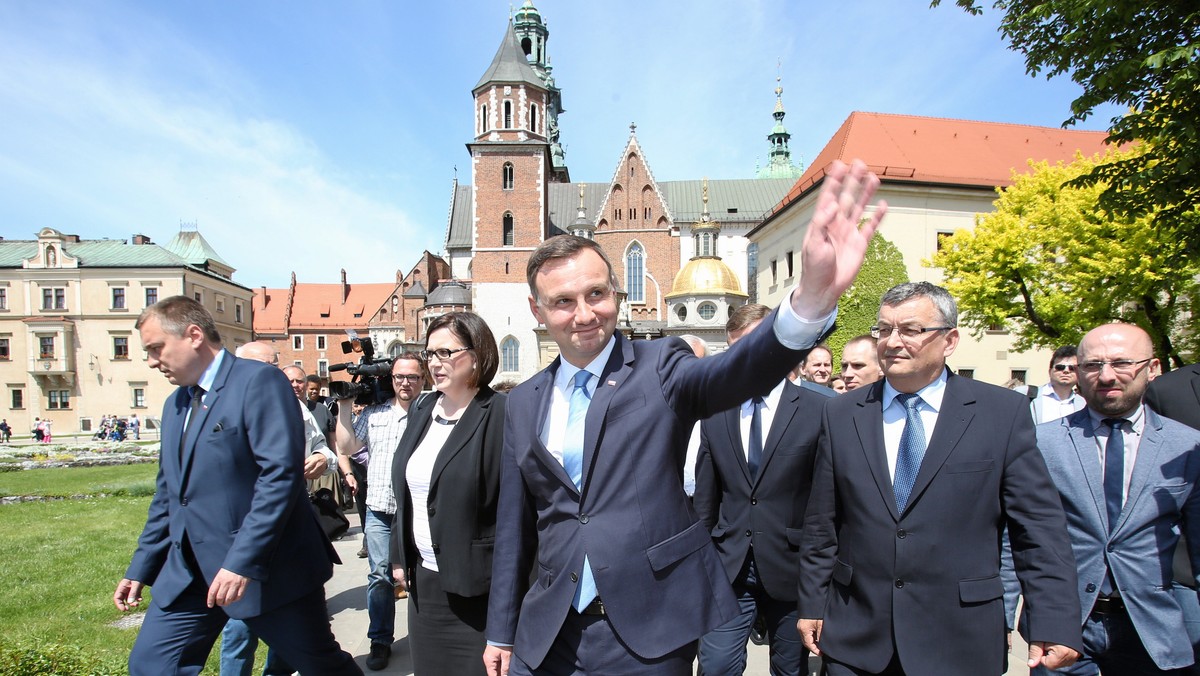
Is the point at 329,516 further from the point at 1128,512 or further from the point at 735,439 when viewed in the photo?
the point at 1128,512

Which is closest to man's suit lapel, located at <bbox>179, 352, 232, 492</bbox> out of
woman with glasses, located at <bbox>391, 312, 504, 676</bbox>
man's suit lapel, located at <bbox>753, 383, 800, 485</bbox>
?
woman with glasses, located at <bbox>391, 312, 504, 676</bbox>

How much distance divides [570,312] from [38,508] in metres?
14.9

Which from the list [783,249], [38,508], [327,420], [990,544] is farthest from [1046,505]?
[783,249]

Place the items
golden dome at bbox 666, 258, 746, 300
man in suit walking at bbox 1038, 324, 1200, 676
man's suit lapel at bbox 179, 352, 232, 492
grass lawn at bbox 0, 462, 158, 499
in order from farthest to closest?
golden dome at bbox 666, 258, 746, 300 < grass lawn at bbox 0, 462, 158, 499 < man's suit lapel at bbox 179, 352, 232, 492 < man in suit walking at bbox 1038, 324, 1200, 676

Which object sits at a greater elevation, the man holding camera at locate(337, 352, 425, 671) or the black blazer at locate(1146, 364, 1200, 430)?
the black blazer at locate(1146, 364, 1200, 430)

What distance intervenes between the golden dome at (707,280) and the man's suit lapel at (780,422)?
127 feet

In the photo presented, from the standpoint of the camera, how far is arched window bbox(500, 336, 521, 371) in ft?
159

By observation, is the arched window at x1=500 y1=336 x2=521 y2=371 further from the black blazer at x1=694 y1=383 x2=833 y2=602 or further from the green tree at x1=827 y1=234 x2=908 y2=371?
the black blazer at x1=694 y1=383 x2=833 y2=602

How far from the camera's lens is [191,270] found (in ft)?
168

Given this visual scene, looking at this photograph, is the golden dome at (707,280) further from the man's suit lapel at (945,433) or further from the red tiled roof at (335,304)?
the man's suit lapel at (945,433)

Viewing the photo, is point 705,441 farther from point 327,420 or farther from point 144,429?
point 144,429

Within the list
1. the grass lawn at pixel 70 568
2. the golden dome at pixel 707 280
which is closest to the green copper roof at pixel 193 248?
the golden dome at pixel 707 280

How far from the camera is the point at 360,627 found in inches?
221

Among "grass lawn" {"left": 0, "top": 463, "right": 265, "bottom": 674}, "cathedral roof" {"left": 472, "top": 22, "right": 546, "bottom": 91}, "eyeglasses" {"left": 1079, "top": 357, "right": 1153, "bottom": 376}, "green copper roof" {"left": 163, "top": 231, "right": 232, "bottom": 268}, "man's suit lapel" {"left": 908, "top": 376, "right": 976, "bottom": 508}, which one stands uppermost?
"cathedral roof" {"left": 472, "top": 22, "right": 546, "bottom": 91}
